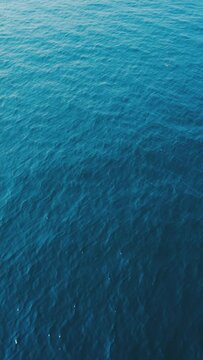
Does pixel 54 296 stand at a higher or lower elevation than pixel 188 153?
lower

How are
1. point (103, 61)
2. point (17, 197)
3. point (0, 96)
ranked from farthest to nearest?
point (103, 61) → point (0, 96) → point (17, 197)

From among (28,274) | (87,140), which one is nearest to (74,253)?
(28,274)

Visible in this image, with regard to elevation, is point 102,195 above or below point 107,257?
above

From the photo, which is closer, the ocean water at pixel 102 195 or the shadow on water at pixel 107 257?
the shadow on water at pixel 107 257

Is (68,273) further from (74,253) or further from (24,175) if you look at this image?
(24,175)

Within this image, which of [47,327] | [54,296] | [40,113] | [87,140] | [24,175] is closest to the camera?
[47,327]

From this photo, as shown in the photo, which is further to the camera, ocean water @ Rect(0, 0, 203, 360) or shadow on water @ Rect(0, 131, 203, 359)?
ocean water @ Rect(0, 0, 203, 360)

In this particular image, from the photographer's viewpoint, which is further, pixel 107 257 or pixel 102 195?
pixel 102 195

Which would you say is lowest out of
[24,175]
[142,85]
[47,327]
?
[47,327]
